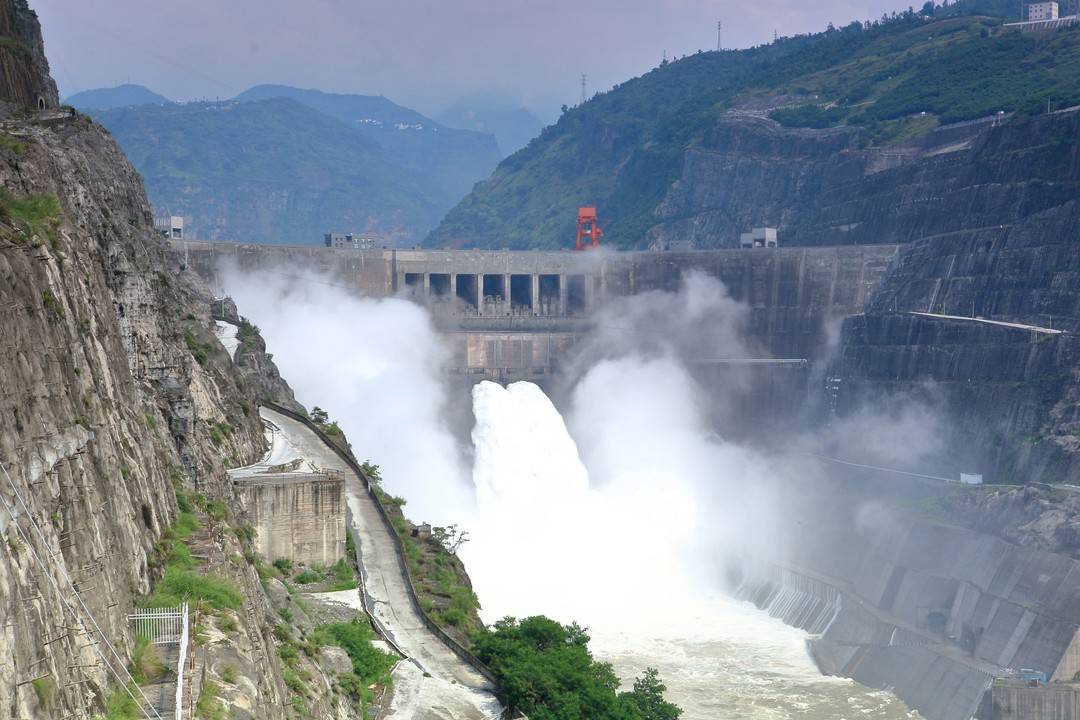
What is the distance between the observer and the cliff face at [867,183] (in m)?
91.2

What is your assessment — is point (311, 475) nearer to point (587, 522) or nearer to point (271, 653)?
point (271, 653)

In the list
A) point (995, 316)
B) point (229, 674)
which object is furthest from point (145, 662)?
point (995, 316)

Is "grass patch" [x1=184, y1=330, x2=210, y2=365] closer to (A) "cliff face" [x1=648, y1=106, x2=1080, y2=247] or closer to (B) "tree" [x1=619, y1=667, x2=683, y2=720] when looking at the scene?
(B) "tree" [x1=619, y1=667, x2=683, y2=720]

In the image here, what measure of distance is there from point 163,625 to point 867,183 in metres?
97.7

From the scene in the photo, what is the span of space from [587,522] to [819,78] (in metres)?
83.1

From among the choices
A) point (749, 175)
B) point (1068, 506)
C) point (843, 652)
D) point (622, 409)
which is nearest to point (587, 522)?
Answer: point (622, 409)

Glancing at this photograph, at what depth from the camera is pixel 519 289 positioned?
123m

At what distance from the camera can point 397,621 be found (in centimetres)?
4719

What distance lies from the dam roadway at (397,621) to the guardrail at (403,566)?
0.41 feet

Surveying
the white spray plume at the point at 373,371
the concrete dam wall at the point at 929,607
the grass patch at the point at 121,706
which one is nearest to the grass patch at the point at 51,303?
the grass patch at the point at 121,706

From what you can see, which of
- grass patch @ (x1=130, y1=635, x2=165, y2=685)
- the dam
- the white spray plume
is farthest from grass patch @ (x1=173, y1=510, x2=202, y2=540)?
the white spray plume

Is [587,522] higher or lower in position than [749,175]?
lower

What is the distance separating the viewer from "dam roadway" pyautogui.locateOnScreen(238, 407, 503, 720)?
40062 millimetres

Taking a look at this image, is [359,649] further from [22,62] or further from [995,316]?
[995,316]
